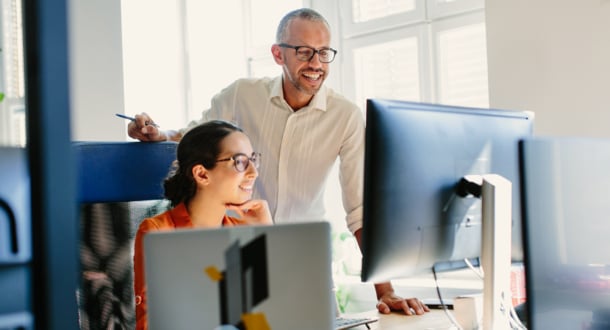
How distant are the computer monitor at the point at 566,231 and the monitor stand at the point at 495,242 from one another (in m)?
0.18

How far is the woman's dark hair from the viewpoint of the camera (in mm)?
1844

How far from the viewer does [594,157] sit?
49.0 inches

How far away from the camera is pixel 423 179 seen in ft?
4.36

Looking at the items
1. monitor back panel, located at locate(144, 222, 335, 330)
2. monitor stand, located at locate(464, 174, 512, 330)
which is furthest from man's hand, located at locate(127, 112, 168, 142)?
monitor back panel, located at locate(144, 222, 335, 330)

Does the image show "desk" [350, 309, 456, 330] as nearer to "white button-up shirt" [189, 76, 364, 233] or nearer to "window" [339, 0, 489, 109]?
"white button-up shirt" [189, 76, 364, 233]

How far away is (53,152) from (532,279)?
747 mm

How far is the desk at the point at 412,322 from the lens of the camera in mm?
1656

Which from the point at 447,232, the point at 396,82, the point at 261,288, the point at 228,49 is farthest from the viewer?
the point at 228,49

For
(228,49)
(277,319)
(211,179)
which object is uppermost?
(228,49)

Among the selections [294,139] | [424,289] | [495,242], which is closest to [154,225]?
[495,242]

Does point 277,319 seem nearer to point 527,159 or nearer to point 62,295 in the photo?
point 62,295

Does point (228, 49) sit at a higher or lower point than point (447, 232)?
higher

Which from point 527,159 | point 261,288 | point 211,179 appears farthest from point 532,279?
point 211,179

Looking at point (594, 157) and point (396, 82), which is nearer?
point (594, 157)
